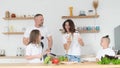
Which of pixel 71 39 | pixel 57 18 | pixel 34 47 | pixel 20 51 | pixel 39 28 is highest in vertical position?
pixel 57 18

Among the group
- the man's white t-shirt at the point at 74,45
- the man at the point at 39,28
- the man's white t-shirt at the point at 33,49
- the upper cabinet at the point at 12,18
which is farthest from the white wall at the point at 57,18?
the man's white t-shirt at the point at 33,49

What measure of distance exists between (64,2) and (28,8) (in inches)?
31.1

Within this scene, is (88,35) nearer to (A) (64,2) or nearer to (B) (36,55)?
(A) (64,2)

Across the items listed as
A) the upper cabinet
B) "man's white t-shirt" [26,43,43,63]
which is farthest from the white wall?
"man's white t-shirt" [26,43,43,63]

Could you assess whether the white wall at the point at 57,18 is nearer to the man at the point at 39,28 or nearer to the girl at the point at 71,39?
the man at the point at 39,28

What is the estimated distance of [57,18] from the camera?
568cm

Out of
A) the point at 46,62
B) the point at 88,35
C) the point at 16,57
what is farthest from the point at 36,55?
the point at 88,35

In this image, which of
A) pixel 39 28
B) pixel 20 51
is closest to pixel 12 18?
pixel 20 51

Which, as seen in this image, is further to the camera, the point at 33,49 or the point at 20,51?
the point at 20,51

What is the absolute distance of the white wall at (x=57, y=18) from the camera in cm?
565

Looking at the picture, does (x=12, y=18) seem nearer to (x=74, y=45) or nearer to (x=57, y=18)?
(x=57, y=18)

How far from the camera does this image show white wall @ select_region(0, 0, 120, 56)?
5652 mm

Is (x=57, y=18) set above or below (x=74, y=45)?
above

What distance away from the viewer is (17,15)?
5.70m
